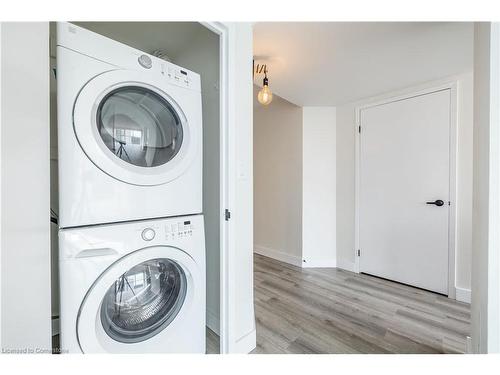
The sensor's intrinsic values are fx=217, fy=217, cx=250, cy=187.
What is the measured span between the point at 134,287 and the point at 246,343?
781 mm

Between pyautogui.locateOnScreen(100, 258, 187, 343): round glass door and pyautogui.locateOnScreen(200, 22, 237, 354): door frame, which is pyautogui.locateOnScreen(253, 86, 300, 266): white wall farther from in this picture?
pyautogui.locateOnScreen(100, 258, 187, 343): round glass door

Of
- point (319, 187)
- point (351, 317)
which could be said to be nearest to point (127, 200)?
Result: point (351, 317)

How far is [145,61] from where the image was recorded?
0.94 metres

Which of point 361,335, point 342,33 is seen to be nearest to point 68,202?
point 342,33

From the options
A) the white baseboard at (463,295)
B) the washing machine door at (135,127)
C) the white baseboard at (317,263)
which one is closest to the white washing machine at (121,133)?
the washing machine door at (135,127)

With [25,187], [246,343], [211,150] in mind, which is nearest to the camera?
[25,187]

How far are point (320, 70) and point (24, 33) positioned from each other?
189 centimetres

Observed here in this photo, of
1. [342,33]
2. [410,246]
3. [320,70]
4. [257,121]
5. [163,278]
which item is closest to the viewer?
[163,278]

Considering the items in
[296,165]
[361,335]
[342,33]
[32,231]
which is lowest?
[361,335]

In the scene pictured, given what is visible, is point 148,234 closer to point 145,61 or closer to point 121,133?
point 121,133

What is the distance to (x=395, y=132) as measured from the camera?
2357 millimetres

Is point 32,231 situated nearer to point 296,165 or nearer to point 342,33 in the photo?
point 342,33

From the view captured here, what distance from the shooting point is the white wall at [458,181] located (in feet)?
6.44

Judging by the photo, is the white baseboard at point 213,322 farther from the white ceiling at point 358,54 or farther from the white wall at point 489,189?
the white ceiling at point 358,54
